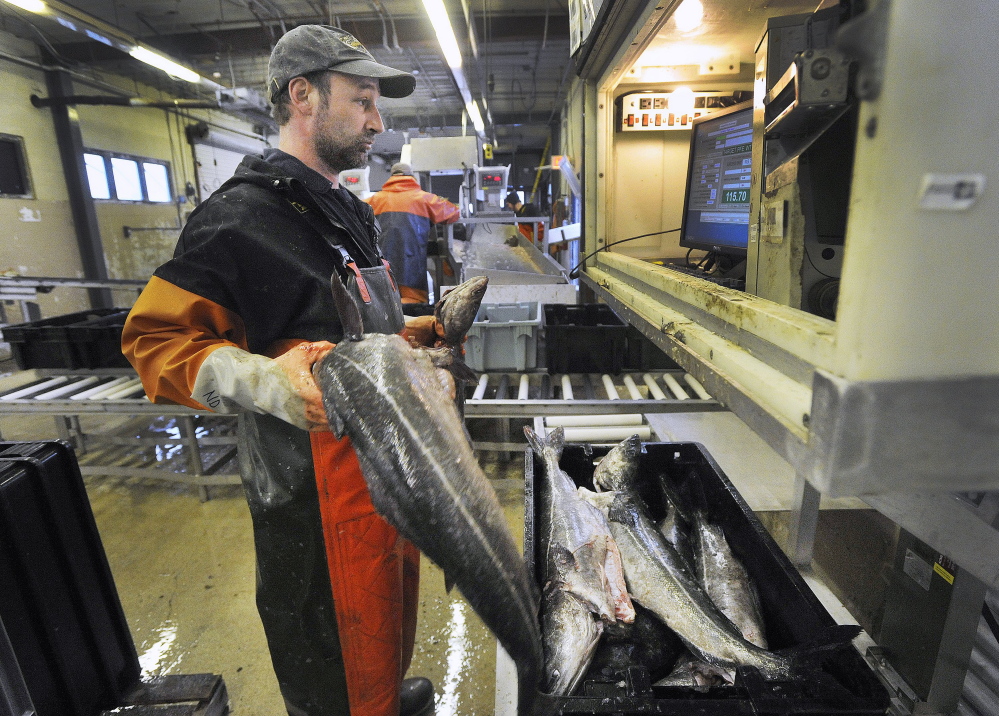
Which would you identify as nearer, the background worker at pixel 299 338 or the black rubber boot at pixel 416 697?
the background worker at pixel 299 338

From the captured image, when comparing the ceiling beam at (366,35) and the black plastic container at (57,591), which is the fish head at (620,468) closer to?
the black plastic container at (57,591)

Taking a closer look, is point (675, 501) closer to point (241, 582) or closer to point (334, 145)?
point (334, 145)

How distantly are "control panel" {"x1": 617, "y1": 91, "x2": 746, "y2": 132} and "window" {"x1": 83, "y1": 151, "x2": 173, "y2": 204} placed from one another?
912 cm

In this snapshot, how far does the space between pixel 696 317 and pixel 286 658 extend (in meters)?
1.62

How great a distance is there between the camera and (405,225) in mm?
4457

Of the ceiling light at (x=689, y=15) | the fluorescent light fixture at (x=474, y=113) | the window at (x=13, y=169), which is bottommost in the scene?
the ceiling light at (x=689, y=15)

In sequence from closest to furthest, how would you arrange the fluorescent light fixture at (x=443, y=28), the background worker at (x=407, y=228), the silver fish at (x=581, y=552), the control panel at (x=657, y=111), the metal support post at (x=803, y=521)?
1. the silver fish at (x=581, y=552)
2. the metal support post at (x=803, y=521)
3. the control panel at (x=657, y=111)
4. the fluorescent light fixture at (x=443, y=28)
5. the background worker at (x=407, y=228)

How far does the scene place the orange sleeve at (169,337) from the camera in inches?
52.5

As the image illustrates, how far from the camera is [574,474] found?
1.95m

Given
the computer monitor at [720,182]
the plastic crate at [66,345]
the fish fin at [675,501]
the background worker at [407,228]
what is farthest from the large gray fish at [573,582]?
the plastic crate at [66,345]

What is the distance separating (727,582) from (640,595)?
0.87ft

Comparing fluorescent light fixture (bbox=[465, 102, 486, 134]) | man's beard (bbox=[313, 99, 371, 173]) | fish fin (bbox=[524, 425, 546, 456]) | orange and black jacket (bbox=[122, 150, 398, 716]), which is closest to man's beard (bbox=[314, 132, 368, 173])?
man's beard (bbox=[313, 99, 371, 173])

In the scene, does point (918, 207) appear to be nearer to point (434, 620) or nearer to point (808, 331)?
point (808, 331)

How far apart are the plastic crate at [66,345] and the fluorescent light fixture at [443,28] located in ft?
11.4
